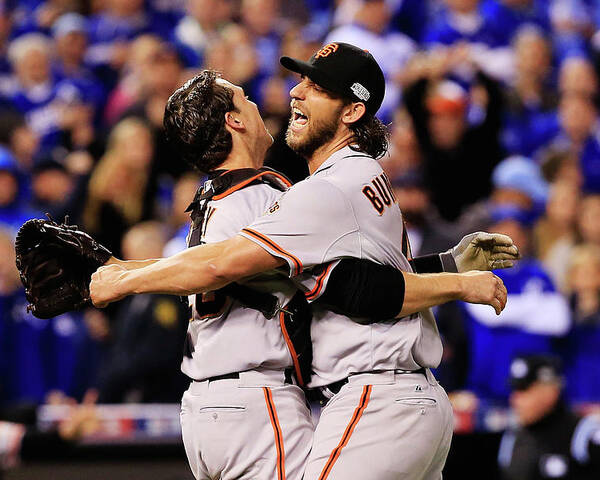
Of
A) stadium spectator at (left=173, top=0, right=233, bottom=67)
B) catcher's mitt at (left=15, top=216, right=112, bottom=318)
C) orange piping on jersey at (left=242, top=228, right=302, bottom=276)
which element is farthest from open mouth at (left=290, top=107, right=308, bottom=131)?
stadium spectator at (left=173, top=0, right=233, bottom=67)

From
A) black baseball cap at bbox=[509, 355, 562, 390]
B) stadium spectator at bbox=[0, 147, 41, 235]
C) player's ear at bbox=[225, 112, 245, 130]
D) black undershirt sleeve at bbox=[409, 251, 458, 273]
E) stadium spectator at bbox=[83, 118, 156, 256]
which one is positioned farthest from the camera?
stadium spectator at bbox=[0, 147, 41, 235]

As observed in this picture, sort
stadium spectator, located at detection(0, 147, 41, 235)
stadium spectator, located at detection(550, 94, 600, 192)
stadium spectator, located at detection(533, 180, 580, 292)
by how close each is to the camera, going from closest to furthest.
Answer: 1. stadium spectator, located at detection(533, 180, 580, 292)
2. stadium spectator, located at detection(0, 147, 41, 235)
3. stadium spectator, located at detection(550, 94, 600, 192)

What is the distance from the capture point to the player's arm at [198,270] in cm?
312

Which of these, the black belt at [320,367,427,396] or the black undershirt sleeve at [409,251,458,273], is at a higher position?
the black undershirt sleeve at [409,251,458,273]

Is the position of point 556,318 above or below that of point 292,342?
below

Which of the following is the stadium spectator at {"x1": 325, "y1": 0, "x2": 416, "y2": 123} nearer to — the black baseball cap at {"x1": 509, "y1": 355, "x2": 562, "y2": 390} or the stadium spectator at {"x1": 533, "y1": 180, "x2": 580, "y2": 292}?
the stadium spectator at {"x1": 533, "y1": 180, "x2": 580, "y2": 292}

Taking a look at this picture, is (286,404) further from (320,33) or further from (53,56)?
(53,56)

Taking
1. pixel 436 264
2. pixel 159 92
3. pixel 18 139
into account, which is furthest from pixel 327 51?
pixel 18 139

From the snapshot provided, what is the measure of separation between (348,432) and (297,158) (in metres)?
3.39

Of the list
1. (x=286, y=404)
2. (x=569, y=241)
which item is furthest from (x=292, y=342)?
(x=569, y=241)

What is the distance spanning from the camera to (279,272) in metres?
3.39

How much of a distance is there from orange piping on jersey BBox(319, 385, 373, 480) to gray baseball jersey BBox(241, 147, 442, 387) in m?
0.08

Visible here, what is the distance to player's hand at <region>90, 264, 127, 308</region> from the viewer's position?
320 cm

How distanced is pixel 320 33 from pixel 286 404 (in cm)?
631
